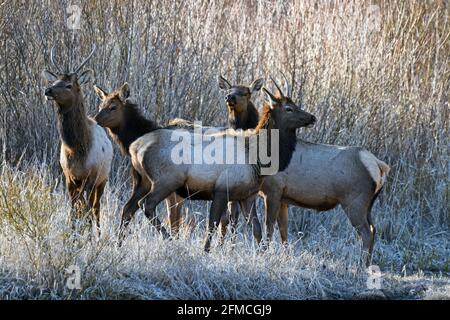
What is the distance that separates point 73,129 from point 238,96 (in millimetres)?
2045

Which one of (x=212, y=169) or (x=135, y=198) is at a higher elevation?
(x=212, y=169)

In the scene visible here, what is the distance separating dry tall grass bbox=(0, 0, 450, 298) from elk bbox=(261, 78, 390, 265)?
1.30 feet

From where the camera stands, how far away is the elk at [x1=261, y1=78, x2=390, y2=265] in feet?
33.1

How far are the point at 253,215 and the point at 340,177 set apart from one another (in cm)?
98

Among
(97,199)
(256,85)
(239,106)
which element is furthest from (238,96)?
(97,199)

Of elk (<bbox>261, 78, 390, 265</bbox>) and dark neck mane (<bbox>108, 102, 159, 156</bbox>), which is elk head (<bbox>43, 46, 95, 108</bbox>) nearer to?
dark neck mane (<bbox>108, 102, 159, 156</bbox>)

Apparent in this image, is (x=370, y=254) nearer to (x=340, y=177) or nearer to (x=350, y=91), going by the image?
(x=340, y=177)

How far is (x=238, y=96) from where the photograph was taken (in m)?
11.1

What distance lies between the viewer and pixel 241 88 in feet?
36.6

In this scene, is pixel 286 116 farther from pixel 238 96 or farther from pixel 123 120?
pixel 123 120

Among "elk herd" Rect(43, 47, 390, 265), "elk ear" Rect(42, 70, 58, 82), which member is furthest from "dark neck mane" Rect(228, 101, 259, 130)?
"elk ear" Rect(42, 70, 58, 82)

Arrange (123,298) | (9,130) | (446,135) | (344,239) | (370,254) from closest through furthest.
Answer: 1. (123,298)
2. (370,254)
3. (344,239)
4. (9,130)
5. (446,135)

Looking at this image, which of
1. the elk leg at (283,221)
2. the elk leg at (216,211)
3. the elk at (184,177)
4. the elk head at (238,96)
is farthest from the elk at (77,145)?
the elk leg at (283,221)
